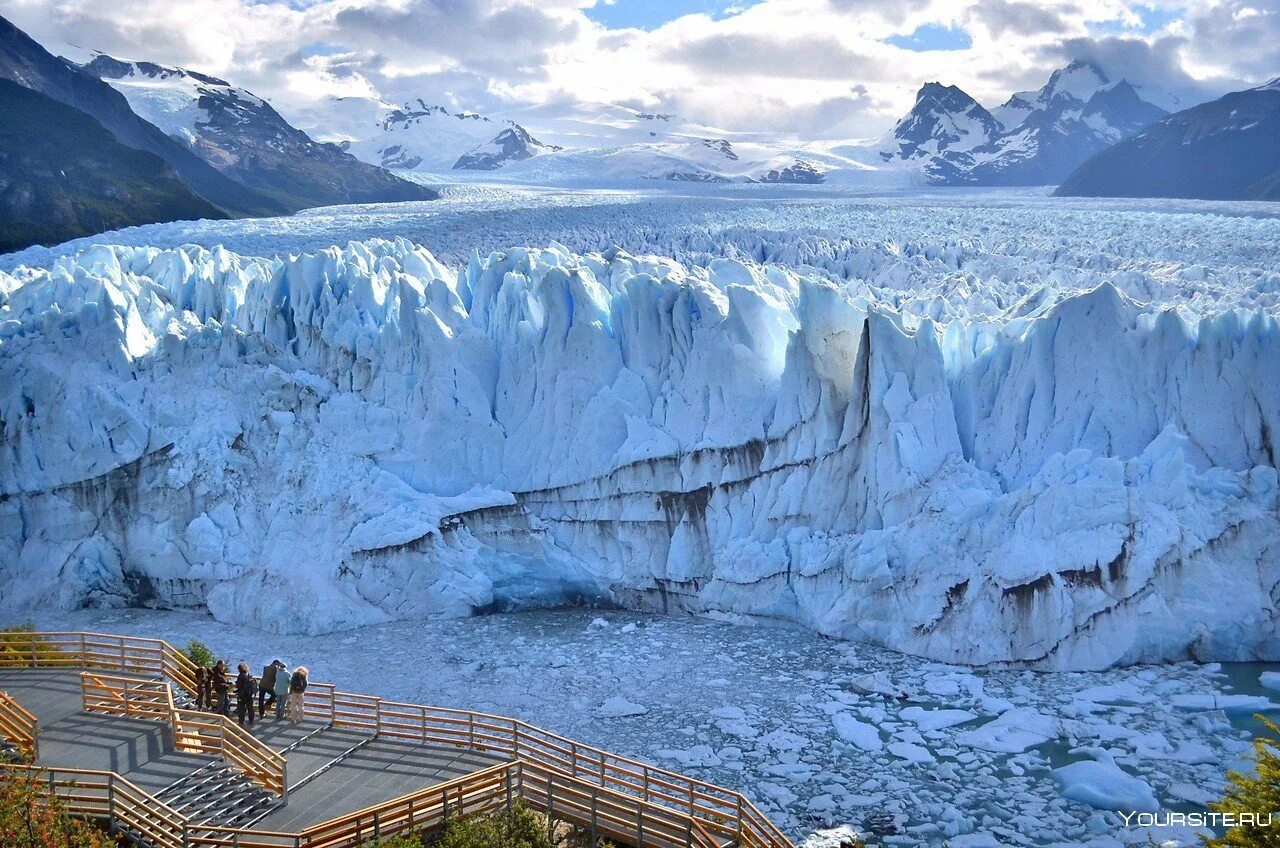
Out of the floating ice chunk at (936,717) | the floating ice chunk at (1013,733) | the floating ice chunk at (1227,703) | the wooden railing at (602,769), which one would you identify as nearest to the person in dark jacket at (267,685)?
the wooden railing at (602,769)

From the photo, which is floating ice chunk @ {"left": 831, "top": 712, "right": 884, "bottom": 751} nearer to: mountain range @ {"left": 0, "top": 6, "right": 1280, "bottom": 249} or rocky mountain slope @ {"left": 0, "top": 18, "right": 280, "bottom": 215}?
mountain range @ {"left": 0, "top": 6, "right": 1280, "bottom": 249}

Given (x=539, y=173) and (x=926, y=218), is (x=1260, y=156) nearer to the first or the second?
(x=926, y=218)

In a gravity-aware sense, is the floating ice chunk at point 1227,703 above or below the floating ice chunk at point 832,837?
above

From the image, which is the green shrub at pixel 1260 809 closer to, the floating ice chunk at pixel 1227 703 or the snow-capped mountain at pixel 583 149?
the floating ice chunk at pixel 1227 703

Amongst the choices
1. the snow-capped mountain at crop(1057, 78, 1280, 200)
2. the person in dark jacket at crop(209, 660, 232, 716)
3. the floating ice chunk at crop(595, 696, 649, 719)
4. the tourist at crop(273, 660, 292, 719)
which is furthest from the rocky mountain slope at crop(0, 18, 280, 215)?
the tourist at crop(273, 660, 292, 719)

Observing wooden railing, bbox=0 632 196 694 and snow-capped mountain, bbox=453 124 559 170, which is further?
snow-capped mountain, bbox=453 124 559 170
